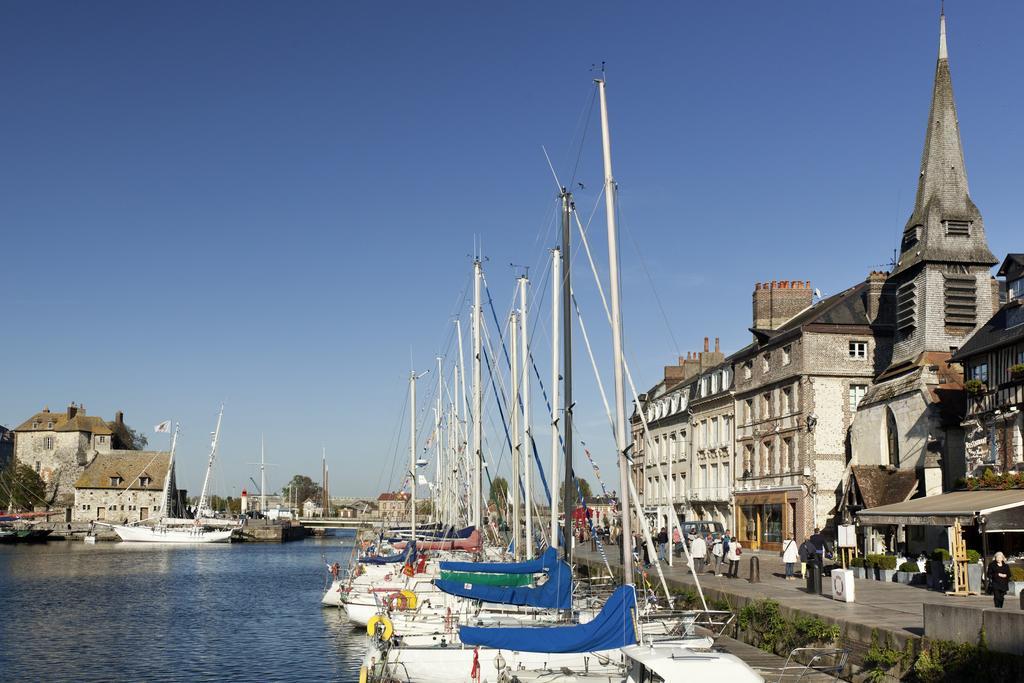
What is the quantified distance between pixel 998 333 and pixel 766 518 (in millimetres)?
21808

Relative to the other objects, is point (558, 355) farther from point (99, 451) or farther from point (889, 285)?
point (99, 451)

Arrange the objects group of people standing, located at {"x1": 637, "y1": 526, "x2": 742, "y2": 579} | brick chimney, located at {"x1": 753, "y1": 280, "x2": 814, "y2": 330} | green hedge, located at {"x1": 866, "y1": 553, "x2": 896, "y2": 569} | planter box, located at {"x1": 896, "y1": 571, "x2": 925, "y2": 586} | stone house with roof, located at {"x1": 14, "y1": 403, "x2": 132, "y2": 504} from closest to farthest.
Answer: planter box, located at {"x1": 896, "y1": 571, "x2": 925, "y2": 586} → green hedge, located at {"x1": 866, "y1": 553, "x2": 896, "y2": 569} → group of people standing, located at {"x1": 637, "y1": 526, "x2": 742, "y2": 579} → brick chimney, located at {"x1": 753, "y1": 280, "x2": 814, "y2": 330} → stone house with roof, located at {"x1": 14, "y1": 403, "x2": 132, "y2": 504}

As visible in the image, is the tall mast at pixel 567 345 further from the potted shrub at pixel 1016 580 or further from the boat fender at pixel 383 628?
the potted shrub at pixel 1016 580

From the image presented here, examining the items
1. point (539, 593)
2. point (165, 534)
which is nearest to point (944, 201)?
point (539, 593)

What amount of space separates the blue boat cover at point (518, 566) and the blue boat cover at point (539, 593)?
877 millimetres

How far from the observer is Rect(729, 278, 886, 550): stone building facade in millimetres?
51844

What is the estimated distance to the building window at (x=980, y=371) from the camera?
3828cm

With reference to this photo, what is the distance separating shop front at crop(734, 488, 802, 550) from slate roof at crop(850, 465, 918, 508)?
7.65m

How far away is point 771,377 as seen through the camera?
5672cm

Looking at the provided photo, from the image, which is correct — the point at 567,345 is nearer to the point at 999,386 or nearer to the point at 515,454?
the point at 515,454

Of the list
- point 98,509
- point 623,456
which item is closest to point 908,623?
point 623,456

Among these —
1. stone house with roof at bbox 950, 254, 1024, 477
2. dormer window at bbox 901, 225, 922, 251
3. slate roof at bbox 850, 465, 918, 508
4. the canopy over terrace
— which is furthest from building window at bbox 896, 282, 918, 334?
the canopy over terrace

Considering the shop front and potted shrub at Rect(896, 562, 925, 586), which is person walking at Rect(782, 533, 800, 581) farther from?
the shop front

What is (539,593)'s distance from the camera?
2761 centimetres
